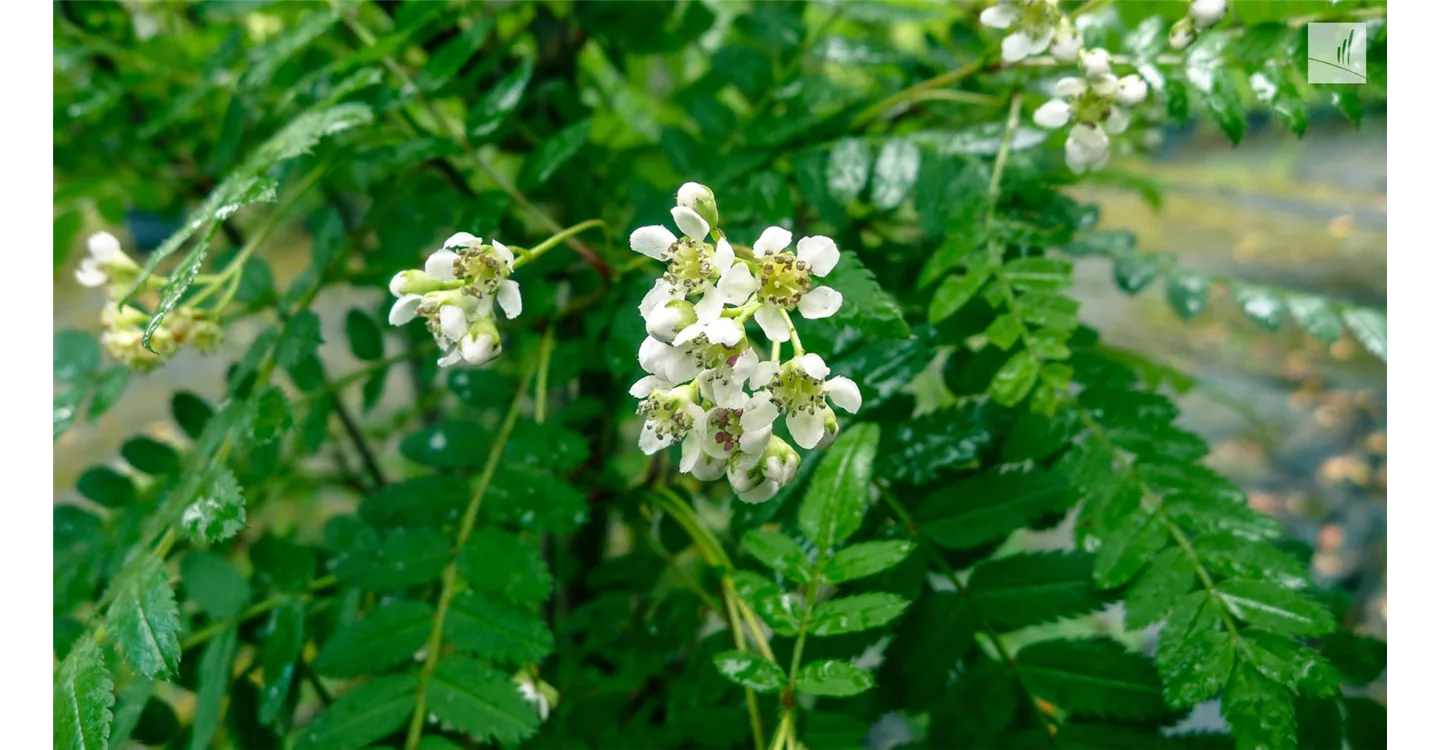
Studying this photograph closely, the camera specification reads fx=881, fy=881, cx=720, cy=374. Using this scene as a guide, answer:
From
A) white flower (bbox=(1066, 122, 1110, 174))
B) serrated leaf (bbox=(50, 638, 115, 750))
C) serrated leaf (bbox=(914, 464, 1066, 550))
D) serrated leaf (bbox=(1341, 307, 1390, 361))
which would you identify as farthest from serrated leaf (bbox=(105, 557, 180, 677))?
serrated leaf (bbox=(1341, 307, 1390, 361))

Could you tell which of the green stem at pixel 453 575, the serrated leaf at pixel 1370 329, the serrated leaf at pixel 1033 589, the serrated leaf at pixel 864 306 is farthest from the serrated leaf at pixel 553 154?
the serrated leaf at pixel 1370 329

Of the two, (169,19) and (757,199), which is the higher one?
(169,19)

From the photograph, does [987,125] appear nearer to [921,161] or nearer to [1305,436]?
[921,161]

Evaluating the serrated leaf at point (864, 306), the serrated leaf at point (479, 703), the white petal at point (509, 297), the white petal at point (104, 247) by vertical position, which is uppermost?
the white petal at point (104, 247)

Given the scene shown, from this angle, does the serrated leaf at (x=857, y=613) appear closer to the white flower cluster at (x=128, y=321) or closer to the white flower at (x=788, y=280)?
the white flower at (x=788, y=280)

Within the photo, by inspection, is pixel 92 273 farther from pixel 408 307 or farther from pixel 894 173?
pixel 894 173
